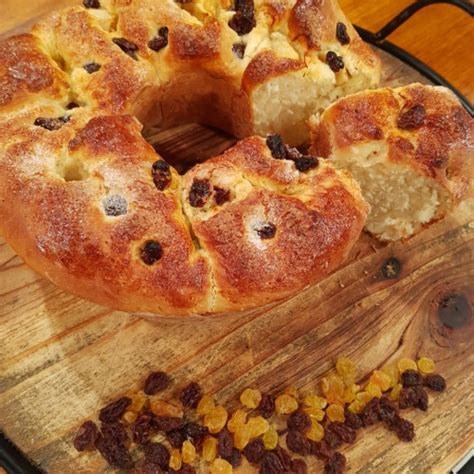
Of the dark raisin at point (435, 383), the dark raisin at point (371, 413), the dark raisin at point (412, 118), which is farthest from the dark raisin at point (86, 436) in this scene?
the dark raisin at point (412, 118)

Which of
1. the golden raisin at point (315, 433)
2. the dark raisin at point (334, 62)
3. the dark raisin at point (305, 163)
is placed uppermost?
the dark raisin at point (334, 62)

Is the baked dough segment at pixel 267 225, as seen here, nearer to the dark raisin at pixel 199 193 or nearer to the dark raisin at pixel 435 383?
the dark raisin at pixel 199 193

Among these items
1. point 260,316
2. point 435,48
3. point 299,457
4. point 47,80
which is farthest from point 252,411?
point 435,48

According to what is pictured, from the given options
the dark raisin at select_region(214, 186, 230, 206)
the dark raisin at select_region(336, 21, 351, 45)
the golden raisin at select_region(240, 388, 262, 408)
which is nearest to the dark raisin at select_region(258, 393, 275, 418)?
the golden raisin at select_region(240, 388, 262, 408)

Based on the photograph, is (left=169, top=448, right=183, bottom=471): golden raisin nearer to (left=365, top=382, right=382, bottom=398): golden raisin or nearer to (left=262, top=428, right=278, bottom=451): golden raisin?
(left=262, top=428, right=278, bottom=451): golden raisin

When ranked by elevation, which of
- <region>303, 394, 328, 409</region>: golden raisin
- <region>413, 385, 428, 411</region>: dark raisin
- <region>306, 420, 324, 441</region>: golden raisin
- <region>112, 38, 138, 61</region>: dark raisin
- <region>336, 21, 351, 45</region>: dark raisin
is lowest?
<region>413, 385, 428, 411</region>: dark raisin

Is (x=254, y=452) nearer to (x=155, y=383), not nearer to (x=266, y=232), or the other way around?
(x=155, y=383)

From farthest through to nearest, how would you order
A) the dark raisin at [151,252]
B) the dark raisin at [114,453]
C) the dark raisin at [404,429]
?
the dark raisin at [404,429], the dark raisin at [114,453], the dark raisin at [151,252]

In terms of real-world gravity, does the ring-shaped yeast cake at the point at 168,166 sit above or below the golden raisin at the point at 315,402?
above
